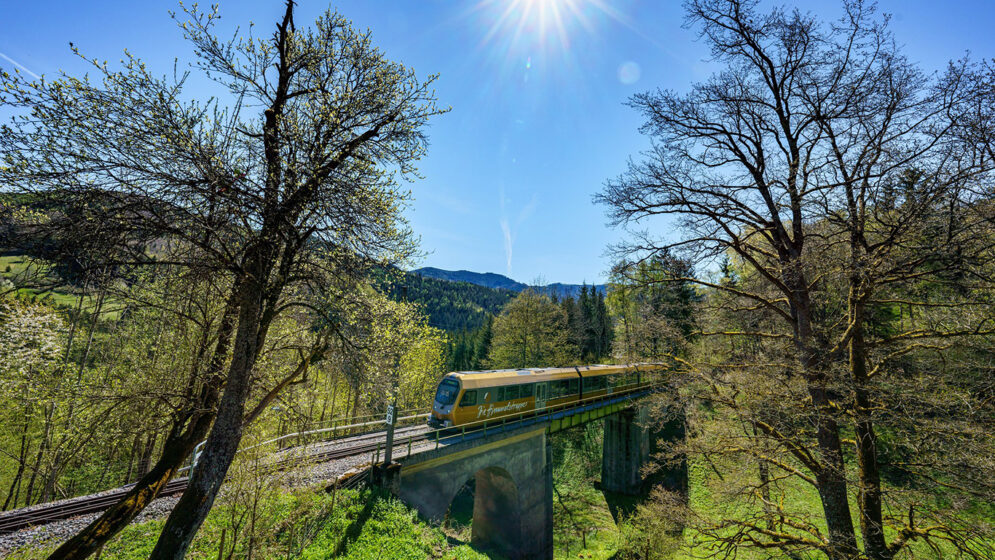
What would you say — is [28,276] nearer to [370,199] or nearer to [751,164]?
[370,199]

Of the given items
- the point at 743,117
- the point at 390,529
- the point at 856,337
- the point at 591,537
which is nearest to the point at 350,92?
the point at 743,117

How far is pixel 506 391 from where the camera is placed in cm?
1634

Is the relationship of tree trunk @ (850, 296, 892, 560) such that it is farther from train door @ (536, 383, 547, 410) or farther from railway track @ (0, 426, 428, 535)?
train door @ (536, 383, 547, 410)

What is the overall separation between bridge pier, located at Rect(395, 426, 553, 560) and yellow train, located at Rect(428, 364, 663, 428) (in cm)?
132

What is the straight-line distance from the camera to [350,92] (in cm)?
621

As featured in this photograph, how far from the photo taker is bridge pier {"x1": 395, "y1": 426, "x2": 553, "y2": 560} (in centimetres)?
1326

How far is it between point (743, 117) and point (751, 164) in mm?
859

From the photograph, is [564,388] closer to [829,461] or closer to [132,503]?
[829,461]

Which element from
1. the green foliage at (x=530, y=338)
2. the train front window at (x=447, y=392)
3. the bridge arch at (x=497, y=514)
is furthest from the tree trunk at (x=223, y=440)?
the green foliage at (x=530, y=338)

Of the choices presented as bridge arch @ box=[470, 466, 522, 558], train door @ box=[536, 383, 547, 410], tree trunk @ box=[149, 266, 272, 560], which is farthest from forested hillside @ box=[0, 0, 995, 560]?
train door @ box=[536, 383, 547, 410]

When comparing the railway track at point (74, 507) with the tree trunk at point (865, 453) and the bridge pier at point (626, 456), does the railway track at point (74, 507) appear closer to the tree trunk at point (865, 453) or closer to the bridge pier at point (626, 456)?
the tree trunk at point (865, 453)

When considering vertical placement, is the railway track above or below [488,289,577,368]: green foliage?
below

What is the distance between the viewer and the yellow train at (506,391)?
47.6 feet

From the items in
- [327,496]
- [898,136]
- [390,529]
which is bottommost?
[390,529]
